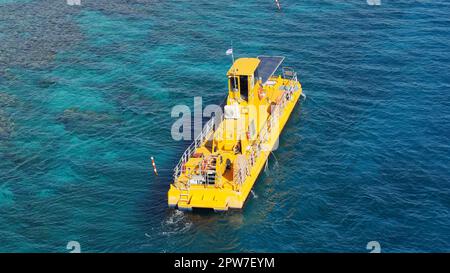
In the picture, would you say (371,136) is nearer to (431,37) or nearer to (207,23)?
(431,37)

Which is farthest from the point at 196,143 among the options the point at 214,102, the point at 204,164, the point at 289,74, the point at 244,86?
the point at 289,74

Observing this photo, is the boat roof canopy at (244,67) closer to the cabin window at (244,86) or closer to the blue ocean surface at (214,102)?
the cabin window at (244,86)

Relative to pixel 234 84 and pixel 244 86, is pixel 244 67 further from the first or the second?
pixel 234 84

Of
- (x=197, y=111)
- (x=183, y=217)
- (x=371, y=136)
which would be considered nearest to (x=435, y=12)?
(x=371, y=136)

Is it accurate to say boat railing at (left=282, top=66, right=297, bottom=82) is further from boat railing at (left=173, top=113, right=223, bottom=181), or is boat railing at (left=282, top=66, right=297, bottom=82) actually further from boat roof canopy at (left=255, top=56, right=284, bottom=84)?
boat railing at (left=173, top=113, right=223, bottom=181)

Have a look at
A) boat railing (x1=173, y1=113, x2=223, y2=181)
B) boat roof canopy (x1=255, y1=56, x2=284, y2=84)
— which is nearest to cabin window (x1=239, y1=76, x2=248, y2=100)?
boat roof canopy (x1=255, y1=56, x2=284, y2=84)

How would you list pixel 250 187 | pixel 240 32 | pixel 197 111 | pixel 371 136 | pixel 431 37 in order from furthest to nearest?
1. pixel 240 32
2. pixel 431 37
3. pixel 197 111
4. pixel 371 136
5. pixel 250 187

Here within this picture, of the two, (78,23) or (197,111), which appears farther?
(78,23)
